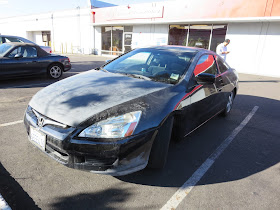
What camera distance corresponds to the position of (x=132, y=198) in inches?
81.9

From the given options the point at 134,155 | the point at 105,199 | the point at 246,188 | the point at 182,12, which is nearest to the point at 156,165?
the point at 134,155

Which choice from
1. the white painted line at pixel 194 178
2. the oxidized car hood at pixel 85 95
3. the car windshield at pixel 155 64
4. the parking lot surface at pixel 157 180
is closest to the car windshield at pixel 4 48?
the parking lot surface at pixel 157 180

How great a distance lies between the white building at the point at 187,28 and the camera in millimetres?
12086

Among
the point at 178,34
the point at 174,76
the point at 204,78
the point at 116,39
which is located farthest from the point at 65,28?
the point at 204,78

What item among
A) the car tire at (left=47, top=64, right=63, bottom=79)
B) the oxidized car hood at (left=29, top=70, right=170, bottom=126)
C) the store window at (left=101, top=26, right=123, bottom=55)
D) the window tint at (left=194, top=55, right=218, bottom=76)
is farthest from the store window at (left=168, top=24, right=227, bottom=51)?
the oxidized car hood at (left=29, top=70, right=170, bottom=126)

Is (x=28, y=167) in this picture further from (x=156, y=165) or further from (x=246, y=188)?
(x=246, y=188)

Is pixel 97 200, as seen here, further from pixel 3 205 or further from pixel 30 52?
pixel 30 52

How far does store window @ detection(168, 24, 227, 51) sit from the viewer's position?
13.9 m

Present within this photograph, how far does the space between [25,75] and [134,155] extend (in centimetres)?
634

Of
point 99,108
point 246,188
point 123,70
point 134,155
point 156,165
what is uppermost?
point 123,70

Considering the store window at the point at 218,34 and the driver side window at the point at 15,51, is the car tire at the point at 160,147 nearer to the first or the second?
the driver side window at the point at 15,51

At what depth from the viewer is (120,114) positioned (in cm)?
203

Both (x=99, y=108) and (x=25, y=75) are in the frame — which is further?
(x=25, y=75)

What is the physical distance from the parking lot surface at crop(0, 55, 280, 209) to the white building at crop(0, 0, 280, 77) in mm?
10957
